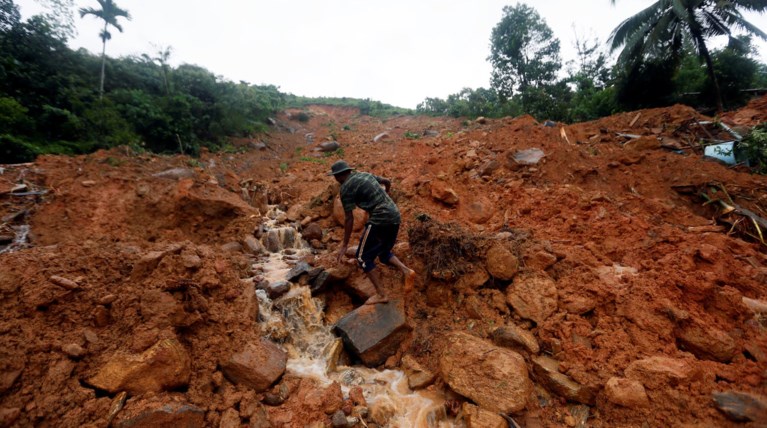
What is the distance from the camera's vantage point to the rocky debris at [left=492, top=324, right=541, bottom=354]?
10.3 feet

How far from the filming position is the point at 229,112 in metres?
12.8

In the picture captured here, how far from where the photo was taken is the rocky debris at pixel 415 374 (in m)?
3.18

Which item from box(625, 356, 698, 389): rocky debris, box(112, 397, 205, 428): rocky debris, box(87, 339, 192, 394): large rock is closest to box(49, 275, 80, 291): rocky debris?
box(87, 339, 192, 394): large rock

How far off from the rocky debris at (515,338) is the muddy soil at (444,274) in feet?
0.37

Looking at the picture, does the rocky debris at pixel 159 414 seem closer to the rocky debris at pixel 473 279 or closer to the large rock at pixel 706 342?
the rocky debris at pixel 473 279

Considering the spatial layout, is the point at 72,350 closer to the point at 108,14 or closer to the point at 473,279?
the point at 473,279

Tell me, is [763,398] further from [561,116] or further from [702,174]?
[561,116]

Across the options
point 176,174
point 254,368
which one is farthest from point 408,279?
point 176,174

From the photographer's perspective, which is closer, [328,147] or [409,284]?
[409,284]

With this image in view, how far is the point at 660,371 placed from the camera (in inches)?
99.9

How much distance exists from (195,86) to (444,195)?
12.5 metres

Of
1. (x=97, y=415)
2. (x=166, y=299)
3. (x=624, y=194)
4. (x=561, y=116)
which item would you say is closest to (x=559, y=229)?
(x=624, y=194)

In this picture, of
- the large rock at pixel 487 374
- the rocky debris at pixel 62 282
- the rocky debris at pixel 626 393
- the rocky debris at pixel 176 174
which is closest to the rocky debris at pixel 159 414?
the rocky debris at pixel 62 282

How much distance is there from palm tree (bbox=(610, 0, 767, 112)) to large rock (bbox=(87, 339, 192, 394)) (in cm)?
1516
